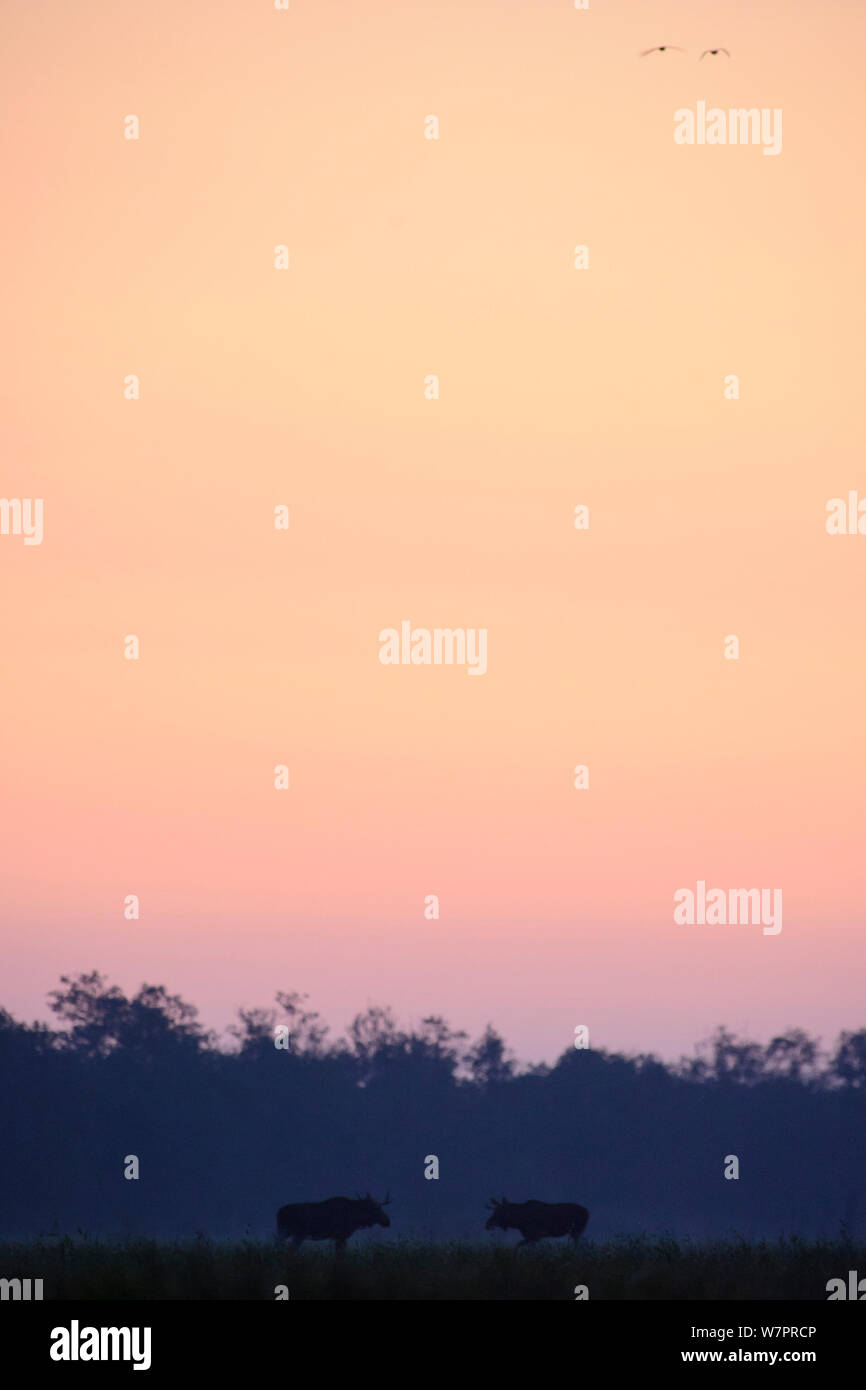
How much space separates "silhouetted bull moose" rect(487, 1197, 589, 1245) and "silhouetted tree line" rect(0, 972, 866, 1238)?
3642 centimetres

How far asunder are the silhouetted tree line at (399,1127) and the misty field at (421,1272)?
43226 mm

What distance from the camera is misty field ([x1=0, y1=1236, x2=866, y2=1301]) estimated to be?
1485 centimetres

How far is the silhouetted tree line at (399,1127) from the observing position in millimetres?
62750

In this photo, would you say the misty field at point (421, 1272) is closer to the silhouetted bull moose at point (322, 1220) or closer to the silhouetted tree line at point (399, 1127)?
the silhouetted bull moose at point (322, 1220)

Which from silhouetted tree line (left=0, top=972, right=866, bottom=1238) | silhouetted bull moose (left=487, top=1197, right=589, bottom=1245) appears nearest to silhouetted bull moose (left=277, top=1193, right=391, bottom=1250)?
silhouetted bull moose (left=487, top=1197, right=589, bottom=1245)

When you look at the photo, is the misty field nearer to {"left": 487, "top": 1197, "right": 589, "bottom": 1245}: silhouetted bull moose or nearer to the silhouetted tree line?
{"left": 487, "top": 1197, "right": 589, "bottom": 1245}: silhouetted bull moose

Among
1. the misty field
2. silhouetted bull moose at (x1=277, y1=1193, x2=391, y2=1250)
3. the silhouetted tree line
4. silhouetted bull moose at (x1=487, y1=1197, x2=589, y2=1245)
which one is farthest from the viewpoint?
the silhouetted tree line

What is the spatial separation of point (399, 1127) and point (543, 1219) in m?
52.2
